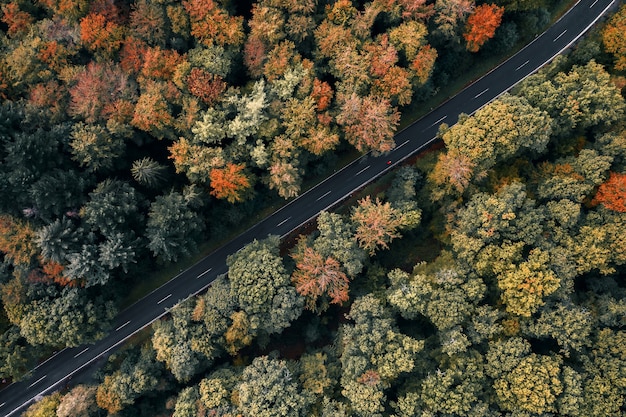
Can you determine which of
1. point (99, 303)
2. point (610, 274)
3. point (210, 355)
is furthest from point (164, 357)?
point (610, 274)

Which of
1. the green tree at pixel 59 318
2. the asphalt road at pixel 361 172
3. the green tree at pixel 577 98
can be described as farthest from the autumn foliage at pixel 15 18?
the green tree at pixel 577 98

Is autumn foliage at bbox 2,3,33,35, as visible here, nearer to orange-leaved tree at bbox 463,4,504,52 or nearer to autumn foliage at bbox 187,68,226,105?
autumn foliage at bbox 187,68,226,105

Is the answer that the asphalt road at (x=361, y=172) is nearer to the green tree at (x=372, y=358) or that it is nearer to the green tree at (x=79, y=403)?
the green tree at (x=79, y=403)

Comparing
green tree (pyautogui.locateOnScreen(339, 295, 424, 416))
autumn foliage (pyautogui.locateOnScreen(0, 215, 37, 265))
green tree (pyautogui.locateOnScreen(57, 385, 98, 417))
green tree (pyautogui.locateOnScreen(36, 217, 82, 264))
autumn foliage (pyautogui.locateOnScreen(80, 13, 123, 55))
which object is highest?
autumn foliage (pyautogui.locateOnScreen(80, 13, 123, 55))

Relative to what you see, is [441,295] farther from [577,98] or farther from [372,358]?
[577,98]

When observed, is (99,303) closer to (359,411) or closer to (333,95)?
(359,411)

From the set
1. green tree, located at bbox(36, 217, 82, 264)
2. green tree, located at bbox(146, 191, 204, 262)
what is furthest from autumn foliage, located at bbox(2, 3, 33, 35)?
green tree, located at bbox(146, 191, 204, 262)

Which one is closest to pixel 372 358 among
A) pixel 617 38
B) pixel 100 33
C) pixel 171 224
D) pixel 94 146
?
pixel 171 224
